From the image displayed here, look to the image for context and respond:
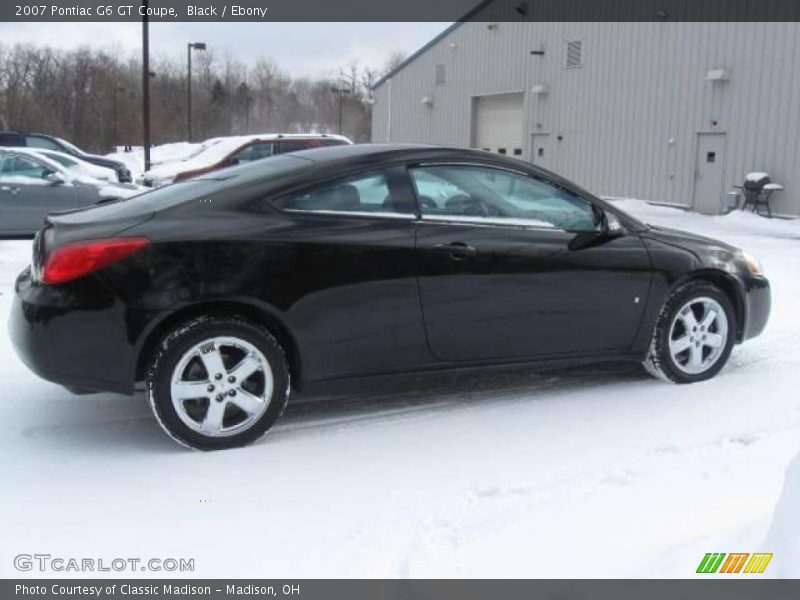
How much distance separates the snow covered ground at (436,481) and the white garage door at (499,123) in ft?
76.3

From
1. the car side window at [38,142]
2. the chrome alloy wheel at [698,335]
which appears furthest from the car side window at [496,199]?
the car side window at [38,142]

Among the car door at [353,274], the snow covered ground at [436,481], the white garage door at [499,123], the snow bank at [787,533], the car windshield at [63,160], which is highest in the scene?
the white garage door at [499,123]

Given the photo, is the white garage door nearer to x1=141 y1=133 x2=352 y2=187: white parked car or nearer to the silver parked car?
x1=141 y1=133 x2=352 y2=187: white parked car

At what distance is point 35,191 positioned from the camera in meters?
11.9

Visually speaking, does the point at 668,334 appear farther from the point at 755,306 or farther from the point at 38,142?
the point at 38,142

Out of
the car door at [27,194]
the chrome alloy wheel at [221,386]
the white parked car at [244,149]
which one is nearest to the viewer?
the chrome alloy wheel at [221,386]

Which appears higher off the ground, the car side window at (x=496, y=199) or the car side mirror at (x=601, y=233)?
the car side window at (x=496, y=199)

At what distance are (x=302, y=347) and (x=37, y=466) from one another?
132 cm

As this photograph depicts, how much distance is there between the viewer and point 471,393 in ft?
16.2

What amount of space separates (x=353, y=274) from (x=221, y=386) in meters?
0.83

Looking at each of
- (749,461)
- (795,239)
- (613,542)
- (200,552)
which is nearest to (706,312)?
(749,461)

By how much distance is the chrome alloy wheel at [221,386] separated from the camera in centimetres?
384

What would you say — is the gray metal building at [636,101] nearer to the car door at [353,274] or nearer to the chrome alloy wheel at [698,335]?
the chrome alloy wheel at [698,335]

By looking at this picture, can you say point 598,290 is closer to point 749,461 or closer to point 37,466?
point 749,461
